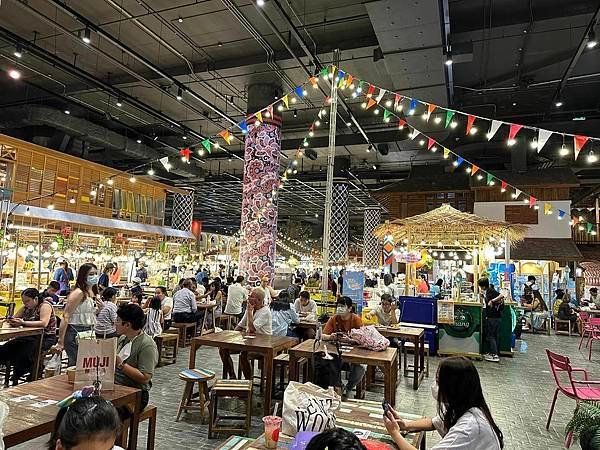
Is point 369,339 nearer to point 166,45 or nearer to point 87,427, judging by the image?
point 87,427

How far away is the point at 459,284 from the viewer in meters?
10.3

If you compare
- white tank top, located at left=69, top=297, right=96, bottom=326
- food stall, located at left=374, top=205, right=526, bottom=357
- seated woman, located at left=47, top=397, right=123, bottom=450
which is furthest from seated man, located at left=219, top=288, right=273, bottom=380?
food stall, located at left=374, top=205, right=526, bottom=357

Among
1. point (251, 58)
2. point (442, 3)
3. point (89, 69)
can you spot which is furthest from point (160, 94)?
point (442, 3)

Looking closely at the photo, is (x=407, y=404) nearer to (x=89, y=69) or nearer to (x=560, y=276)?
(x=89, y=69)

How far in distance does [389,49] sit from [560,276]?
13132 mm

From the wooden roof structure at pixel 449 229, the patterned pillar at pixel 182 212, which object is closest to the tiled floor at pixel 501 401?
the wooden roof structure at pixel 449 229

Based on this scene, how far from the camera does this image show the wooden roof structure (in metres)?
9.69

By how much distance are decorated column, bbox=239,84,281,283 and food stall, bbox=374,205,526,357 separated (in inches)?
118

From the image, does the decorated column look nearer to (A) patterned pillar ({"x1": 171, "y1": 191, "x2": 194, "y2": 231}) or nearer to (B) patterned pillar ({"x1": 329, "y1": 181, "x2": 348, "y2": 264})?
(B) patterned pillar ({"x1": 329, "y1": 181, "x2": 348, "y2": 264})

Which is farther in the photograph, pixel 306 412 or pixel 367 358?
pixel 367 358

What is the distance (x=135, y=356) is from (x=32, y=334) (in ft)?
9.62

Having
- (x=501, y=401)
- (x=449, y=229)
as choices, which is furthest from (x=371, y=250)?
(x=501, y=401)

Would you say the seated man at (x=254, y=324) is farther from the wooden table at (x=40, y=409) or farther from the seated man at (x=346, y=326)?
the wooden table at (x=40, y=409)

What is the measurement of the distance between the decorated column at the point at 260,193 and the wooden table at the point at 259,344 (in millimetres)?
4592
